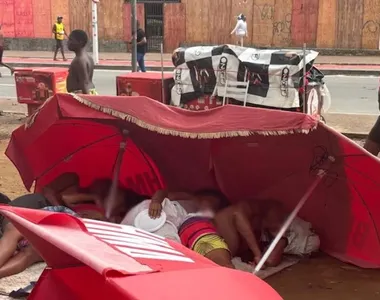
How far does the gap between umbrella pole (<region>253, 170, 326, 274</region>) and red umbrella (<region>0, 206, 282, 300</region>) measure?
175cm

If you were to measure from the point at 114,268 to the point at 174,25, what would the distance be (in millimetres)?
22869

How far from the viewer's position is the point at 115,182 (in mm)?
5324

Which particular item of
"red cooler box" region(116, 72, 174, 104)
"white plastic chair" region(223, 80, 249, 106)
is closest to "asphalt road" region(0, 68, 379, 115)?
"white plastic chair" region(223, 80, 249, 106)

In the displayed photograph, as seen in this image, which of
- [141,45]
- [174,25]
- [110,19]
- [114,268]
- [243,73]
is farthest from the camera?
[110,19]

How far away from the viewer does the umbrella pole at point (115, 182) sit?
5174mm

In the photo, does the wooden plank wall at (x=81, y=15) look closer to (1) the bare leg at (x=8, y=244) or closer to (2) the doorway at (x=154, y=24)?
(2) the doorway at (x=154, y=24)

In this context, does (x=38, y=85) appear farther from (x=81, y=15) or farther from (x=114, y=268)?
(x=81, y=15)

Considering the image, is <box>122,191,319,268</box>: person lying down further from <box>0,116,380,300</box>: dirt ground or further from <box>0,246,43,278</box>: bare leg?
<box>0,246,43,278</box>: bare leg

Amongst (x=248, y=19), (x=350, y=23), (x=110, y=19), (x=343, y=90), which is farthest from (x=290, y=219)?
(x=110, y=19)

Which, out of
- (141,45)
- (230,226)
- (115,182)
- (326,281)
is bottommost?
(326,281)

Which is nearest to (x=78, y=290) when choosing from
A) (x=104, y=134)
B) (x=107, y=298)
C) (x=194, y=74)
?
(x=107, y=298)

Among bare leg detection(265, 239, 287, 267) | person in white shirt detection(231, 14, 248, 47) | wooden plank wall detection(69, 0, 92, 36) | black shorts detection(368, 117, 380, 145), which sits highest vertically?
wooden plank wall detection(69, 0, 92, 36)

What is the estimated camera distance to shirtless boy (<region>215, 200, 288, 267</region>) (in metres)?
4.68

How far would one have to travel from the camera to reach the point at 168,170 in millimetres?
5387
